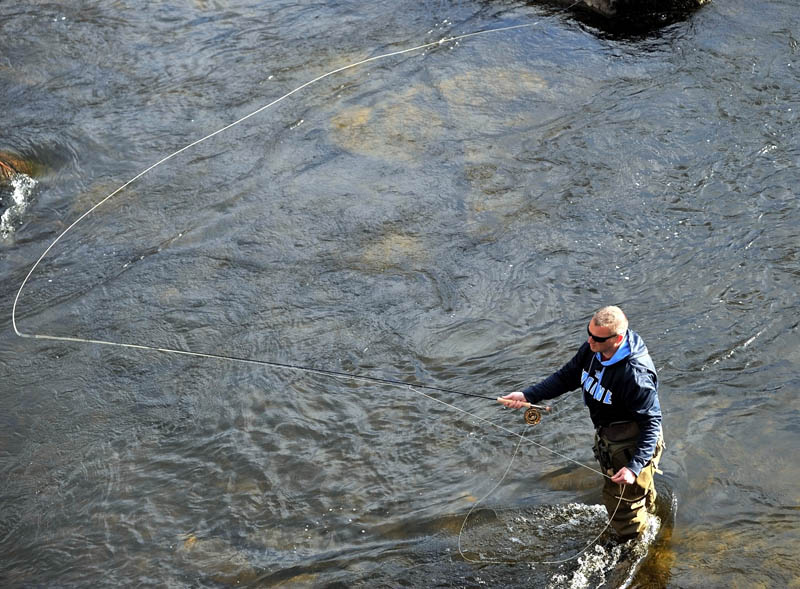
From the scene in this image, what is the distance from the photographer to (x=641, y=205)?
8414 millimetres

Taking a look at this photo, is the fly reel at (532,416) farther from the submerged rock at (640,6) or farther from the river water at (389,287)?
the submerged rock at (640,6)

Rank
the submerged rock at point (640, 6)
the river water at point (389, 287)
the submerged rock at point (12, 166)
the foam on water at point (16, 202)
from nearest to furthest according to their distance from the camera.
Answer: the river water at point (389, 287) → the foam on water at point (16, 202) → the submerged rock at point (12, 166) → the submerged rock at point (640, 6)

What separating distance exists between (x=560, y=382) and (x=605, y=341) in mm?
610

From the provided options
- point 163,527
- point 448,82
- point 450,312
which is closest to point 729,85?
point 448,82

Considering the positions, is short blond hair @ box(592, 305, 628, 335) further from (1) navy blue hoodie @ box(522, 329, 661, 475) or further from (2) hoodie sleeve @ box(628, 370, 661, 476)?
(2) hoodie sleeve @ box(628, 370, 661, 476)

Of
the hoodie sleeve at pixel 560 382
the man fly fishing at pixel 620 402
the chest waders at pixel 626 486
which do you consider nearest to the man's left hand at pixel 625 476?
the man fly fishing at pixel 620 402

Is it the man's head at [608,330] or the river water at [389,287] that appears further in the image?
the river water at [389,287]

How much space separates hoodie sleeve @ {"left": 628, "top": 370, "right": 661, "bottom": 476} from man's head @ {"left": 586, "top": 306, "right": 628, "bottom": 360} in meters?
0.22

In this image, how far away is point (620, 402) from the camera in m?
4.85

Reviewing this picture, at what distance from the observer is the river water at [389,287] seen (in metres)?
5.92

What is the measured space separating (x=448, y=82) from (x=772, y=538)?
6.76 meters

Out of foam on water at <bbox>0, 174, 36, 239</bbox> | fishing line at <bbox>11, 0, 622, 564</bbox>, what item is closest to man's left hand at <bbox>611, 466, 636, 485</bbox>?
fishing line at <bbox>11, 0, 622, 564</bbox>

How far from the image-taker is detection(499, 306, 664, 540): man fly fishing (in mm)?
4746

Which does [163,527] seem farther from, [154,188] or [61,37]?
[61,37]
